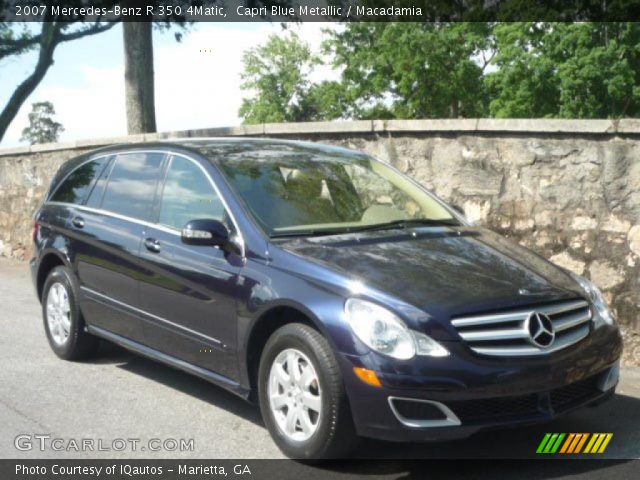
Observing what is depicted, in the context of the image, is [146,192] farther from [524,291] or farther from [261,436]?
[524,291]

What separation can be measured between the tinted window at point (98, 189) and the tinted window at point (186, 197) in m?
0.99

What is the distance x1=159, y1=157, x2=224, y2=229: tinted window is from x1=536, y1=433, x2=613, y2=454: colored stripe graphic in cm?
222

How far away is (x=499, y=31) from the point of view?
38.0 meters

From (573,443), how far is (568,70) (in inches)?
1274

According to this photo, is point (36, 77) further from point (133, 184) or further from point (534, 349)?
point (534, 349)

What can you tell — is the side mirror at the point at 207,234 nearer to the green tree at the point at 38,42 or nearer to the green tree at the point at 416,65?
the green tree at the point at 38,42

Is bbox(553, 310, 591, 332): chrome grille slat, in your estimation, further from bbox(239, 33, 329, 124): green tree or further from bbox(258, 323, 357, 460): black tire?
bbox(239, 33, 329, 124): green tree

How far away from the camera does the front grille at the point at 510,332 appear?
4.25 metres

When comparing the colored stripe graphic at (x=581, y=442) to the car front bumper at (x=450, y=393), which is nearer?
the car front bumper at (x=450, y=393)

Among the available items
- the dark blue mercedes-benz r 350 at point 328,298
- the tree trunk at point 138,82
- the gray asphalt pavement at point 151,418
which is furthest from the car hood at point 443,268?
the tree trunk at point 138,82

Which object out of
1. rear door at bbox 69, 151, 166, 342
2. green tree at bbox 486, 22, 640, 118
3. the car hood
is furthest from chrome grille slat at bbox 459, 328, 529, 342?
green tree at bbox 486, 22, 640, 118

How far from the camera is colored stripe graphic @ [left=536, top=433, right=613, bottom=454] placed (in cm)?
480

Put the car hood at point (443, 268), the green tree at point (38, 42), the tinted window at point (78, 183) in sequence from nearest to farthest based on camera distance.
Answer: the car hood at point (443, 268) < the tinted window at point (78, 183) < the green tree at point (38, 42)

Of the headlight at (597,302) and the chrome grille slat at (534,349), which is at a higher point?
the headlight at (597,302)
